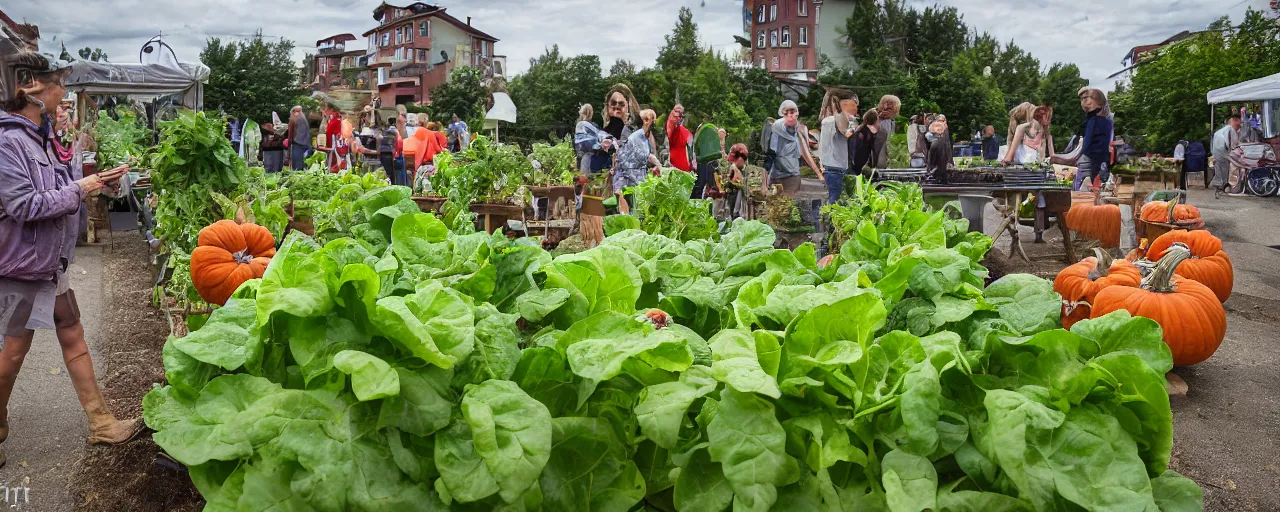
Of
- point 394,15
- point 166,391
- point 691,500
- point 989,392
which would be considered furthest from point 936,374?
point 394,15

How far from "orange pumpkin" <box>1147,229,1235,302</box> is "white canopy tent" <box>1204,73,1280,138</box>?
727cm

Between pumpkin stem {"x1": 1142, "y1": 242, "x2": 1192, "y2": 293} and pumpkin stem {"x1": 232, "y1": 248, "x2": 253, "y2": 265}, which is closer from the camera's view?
pumpkin stem {"x1": 1142, "y1": 242, "x2": 1192, "y2": 293}

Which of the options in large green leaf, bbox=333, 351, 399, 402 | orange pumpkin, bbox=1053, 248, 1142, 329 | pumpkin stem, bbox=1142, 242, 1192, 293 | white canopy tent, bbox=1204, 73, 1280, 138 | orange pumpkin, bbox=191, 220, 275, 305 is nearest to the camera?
large green leaf, bbox=333, 351, 399, 402

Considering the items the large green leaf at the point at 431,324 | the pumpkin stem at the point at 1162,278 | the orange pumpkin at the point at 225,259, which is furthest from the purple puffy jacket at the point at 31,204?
the pumpkin stem at the point at 1162,278

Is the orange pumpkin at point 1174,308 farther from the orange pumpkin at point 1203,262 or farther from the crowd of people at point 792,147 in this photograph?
the crowd of people at point 792,147

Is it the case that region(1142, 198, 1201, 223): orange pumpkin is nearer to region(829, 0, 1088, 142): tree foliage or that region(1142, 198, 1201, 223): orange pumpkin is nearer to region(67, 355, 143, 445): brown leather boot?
region(67, 355, 143, 445): brown leather boot

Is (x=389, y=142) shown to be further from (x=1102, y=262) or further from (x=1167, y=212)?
(x=1102, y=262)

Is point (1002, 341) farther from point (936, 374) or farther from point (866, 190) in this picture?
point (866, 190)

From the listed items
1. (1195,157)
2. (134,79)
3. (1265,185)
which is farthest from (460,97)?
(1265,185)

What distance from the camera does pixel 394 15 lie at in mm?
45094

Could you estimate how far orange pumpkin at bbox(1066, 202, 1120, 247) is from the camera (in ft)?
29.6

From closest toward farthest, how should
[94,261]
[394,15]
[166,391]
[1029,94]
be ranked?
[166,391] → [94,261] → [1029,94] → [394,15]

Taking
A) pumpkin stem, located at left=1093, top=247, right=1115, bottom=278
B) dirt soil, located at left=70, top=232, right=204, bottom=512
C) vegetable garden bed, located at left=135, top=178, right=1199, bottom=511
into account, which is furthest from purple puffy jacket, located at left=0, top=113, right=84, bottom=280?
pumpkin stem, located at left=1093, top=247, right=1115, bottom=278

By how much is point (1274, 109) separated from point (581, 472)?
59.6 ft
